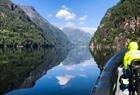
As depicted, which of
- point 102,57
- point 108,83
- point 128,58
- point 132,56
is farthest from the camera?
point 102,57

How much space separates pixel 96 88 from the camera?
18.8m

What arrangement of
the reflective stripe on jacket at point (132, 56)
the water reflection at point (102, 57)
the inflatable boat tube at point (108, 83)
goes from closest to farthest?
the reflective stripe on jacket at point (132, 56), the inflatable boat tube at point (108, 83), the water reflection at point (102, 57)

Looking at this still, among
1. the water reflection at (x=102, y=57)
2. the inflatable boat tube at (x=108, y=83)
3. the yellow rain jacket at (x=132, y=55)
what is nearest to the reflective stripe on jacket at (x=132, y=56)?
the yellow rain jacket at (x=132, y=55)

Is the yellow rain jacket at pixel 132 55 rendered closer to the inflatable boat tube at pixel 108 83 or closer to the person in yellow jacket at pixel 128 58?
the person in yellow jacket at pixel 128 58

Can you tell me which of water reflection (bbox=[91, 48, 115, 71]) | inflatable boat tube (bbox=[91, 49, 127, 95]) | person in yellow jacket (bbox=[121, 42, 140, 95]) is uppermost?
person in yellow jacket (bbox=[121, 42, 140, 95])

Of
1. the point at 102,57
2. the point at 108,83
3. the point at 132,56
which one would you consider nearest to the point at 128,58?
the point at 132,56

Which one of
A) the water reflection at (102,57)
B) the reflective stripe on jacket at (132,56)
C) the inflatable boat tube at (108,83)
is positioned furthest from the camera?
the water reflection at (102,57)

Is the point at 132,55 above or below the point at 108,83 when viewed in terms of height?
above

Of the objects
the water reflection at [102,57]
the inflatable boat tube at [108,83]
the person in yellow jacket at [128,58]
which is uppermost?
the person in yellow jacket at [128,58]

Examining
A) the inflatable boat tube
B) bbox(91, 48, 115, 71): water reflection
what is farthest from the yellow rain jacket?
bbox(91, 48, 115, 71): water reflection

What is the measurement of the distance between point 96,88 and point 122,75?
180 cm

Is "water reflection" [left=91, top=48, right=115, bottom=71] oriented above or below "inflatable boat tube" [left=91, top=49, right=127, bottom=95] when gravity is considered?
below

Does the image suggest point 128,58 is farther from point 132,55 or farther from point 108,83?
point 108,83

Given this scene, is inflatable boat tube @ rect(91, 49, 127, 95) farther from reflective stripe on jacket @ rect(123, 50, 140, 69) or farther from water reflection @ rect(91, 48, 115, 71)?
water reflection @ rect(91, 48, 115, 71)
